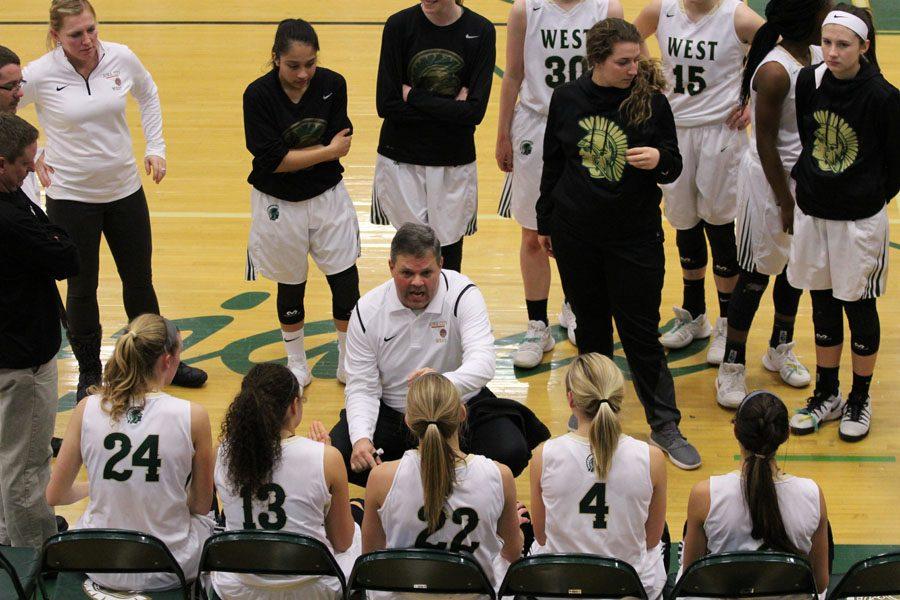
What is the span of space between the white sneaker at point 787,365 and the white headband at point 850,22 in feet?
5.47

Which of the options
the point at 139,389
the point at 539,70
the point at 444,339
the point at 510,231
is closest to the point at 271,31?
the point at 510,231

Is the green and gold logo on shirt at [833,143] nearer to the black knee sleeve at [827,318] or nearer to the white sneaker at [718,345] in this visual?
the black knee sleeve at [827,318]

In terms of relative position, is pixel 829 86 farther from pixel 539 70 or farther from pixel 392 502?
pixel 392 502

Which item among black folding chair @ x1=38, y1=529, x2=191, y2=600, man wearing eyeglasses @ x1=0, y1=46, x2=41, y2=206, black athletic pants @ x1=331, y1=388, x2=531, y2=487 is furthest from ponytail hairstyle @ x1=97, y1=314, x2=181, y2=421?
man wearing eyeglasses @ x1=0, y1=46, x2=41, y2=206

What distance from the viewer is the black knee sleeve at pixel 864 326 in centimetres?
503

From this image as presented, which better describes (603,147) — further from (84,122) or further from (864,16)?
(84,122)

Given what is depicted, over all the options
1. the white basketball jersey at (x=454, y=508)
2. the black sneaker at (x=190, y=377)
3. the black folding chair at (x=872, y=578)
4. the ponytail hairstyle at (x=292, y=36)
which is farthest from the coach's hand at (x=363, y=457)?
the ponytail hairstyle at (x=292, y=36)

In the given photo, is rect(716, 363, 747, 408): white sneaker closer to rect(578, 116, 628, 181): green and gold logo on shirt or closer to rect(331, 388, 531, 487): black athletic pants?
rect(578, 116, 628, 181): green and gold logo on shirt

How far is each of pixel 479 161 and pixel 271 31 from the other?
3.57 m

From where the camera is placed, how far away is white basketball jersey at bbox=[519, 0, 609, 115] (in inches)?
220

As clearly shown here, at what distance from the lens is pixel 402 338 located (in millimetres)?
4500

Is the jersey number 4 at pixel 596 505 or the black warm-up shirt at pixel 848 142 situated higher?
the black warm-up shirt at pixel 848 142

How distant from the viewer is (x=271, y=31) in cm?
1084

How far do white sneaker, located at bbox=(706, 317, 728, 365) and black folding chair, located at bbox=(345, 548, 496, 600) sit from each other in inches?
118
